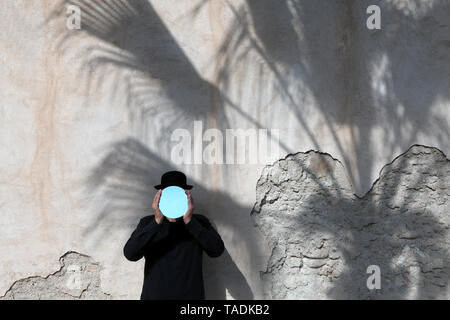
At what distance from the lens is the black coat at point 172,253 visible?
299cm

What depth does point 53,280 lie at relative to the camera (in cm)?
350

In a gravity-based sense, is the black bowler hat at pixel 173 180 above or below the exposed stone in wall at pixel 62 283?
above

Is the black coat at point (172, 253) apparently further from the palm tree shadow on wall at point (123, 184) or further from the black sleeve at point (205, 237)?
the palm tree shadow on wall at point (123, 184)

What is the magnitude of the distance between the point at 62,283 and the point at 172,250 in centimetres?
97

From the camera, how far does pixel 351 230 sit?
364cm

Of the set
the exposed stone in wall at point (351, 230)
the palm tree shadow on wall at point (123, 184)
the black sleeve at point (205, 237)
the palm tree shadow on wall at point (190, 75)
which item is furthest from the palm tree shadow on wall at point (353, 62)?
the black sleeve at point (205, 237)

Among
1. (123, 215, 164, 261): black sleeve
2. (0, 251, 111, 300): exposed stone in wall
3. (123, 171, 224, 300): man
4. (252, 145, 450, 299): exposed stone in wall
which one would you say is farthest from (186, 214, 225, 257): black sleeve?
(0, 251, 111, 300): exposed stone in wall

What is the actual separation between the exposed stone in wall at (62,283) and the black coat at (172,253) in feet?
2.03

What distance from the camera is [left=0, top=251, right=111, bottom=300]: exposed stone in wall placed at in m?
3.49

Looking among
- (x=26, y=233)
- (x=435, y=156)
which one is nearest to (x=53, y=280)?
(x=26, y=233)

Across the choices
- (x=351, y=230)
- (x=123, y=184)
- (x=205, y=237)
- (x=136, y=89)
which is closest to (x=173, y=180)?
(x=205, y=237)

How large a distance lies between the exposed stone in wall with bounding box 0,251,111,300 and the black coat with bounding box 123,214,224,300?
62cm

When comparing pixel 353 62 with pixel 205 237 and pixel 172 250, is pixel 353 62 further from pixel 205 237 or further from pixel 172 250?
pixel 172 250

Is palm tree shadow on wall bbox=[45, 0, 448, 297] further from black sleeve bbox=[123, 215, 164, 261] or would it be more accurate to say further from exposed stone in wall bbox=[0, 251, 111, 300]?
black sleeve bbox=[123, 215, 164, 261]
